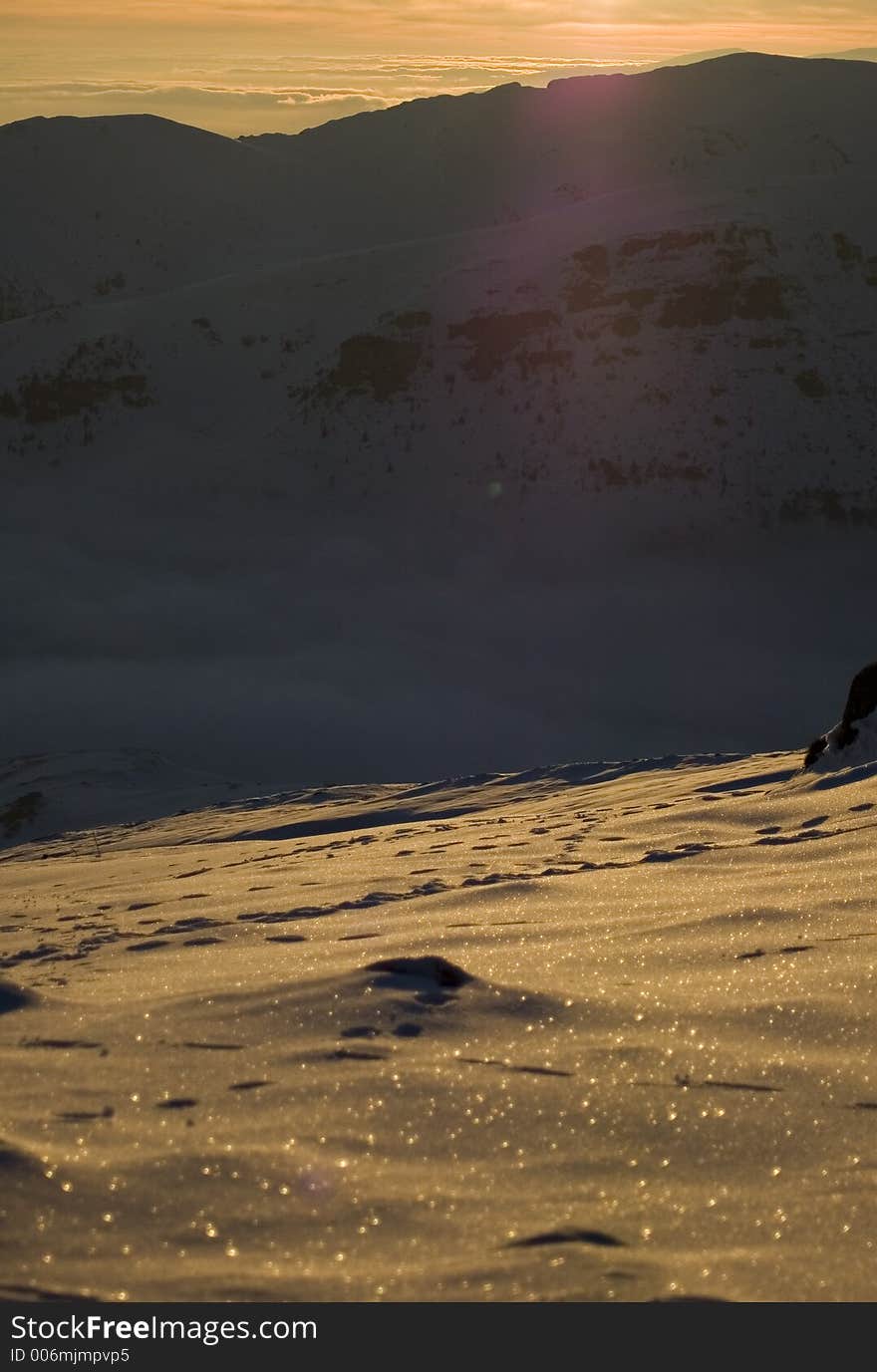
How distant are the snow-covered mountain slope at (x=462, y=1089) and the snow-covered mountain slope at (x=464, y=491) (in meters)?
8.44

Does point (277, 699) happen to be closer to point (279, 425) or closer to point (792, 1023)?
point (279, 425)

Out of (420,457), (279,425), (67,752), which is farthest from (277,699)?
(279,425)

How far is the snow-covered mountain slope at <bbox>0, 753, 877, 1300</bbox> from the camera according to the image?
203 cm

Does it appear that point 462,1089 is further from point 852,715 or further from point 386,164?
point 386,164

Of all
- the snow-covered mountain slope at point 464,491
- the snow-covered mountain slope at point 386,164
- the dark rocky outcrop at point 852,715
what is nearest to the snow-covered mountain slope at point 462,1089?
the dark rocky outcrop at point 852,715

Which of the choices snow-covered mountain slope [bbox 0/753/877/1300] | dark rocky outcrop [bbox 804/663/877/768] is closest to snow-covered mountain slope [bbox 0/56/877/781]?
dark rocky outcrop [bbox 804/663/877/768]

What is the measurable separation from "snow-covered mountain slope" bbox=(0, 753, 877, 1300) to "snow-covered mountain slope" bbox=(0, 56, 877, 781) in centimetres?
844

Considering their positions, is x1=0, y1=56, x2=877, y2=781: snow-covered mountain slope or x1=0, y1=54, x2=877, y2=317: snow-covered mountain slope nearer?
x1=0, y1=56, x2=877, y2=781: snow-covered mountain slope

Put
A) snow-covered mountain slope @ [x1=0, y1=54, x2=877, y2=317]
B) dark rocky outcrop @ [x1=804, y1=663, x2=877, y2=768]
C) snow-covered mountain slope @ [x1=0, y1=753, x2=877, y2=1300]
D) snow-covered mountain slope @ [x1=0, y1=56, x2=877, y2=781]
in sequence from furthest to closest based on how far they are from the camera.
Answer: snow-covered mountain slope @ [x1=0, y1=54, x2=877, y2=317] → snow-covered mountain slope @ [x1=0, y1=56, x2=877, y2=781] → dark rocky outcrop @ [x1=804, y1=663, x2=877, y2=768] → snow-covered mountain slope @ [x1=0, y1=753, x2=877, y2=1300]

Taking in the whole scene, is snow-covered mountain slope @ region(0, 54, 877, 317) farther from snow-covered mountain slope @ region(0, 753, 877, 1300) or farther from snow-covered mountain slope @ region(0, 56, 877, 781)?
snow-covered mountain slope @ region(0, 753, 877, 1300)

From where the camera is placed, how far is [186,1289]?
195cm

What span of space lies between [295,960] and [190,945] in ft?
2.20

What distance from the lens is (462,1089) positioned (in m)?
2.64

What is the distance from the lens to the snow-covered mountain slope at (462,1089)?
203cm
